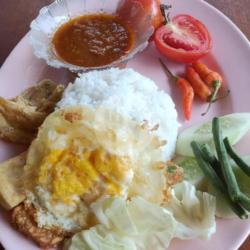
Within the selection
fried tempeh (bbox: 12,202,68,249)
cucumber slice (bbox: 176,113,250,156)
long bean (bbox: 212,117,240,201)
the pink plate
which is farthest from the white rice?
fried tempeh (bbox: 12,202,68,249)

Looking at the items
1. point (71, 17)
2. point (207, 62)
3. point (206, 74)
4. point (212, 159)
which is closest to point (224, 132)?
point (212, 159)

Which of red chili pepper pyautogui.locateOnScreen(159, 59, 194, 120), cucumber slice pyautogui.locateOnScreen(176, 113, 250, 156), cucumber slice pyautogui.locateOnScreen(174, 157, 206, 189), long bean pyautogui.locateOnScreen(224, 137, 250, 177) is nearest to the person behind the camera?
long bean pyautogui.locateOnScreen(224, 137, 250, 177)

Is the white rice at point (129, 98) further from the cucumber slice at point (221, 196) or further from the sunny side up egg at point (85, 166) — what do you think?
the cucumber slice at point (221, 196)

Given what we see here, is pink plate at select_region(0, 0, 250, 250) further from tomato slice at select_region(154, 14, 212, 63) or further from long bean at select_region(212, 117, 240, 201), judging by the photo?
long bean at select_region(212, 117, 240, 201)

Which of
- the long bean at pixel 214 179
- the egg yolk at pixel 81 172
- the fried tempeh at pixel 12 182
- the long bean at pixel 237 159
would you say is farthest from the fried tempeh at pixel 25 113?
the long bean at pixel 237 159

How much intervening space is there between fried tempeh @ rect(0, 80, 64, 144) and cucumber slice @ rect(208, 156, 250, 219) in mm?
962

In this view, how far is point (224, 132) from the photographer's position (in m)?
2.67

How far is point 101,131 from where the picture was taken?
2.44m

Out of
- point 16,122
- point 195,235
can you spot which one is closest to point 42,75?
Result: point 16,122

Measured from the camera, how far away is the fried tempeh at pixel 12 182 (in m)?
2.42

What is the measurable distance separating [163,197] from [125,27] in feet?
4.18

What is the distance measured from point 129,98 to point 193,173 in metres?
0.55

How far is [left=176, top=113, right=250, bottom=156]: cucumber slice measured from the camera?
2.68m

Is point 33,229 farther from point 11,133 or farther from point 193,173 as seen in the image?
point 193,173
